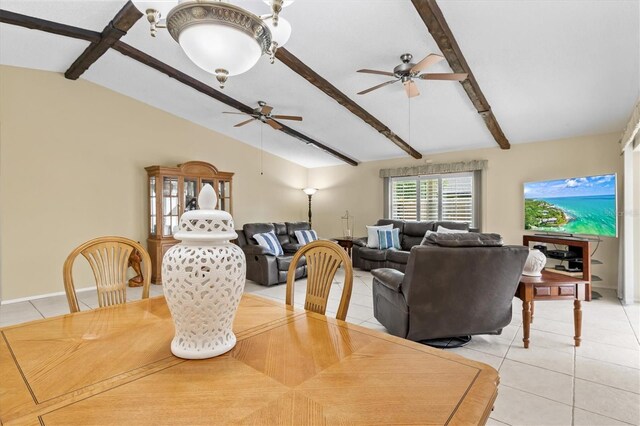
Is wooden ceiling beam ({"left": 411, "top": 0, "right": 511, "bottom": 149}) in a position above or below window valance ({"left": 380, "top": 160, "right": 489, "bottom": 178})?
above

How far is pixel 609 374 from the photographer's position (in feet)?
7.20

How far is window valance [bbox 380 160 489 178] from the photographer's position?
5581 millimetres

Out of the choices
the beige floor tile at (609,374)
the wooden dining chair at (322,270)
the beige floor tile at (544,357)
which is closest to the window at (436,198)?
the beige floor tile at (544,357)

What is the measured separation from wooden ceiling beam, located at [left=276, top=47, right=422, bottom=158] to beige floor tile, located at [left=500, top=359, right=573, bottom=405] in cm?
348

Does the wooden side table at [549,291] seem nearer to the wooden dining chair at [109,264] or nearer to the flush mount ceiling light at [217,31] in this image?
the flush mount ceiling light at [217,31]

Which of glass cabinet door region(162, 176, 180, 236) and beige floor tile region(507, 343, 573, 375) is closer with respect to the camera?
beige floor tile region(507, 343, 573, 375)

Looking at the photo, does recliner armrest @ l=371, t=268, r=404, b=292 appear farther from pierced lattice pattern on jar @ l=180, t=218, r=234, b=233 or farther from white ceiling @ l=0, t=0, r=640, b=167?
white ceiling @ l=0, t=0, r=640, b=167

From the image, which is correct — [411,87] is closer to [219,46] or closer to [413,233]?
[219,46]

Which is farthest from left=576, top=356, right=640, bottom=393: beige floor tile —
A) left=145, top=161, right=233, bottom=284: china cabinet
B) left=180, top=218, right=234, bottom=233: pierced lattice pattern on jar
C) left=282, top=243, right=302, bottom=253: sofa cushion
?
left=145, top=161, right=233, bottom=284: china cabinet

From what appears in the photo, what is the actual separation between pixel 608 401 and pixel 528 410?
54cm

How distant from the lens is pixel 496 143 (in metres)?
5.36

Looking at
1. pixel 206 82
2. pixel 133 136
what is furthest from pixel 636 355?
pixel 133 136

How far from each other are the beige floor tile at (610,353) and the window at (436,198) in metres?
3.23

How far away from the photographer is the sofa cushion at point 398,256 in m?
5.25
